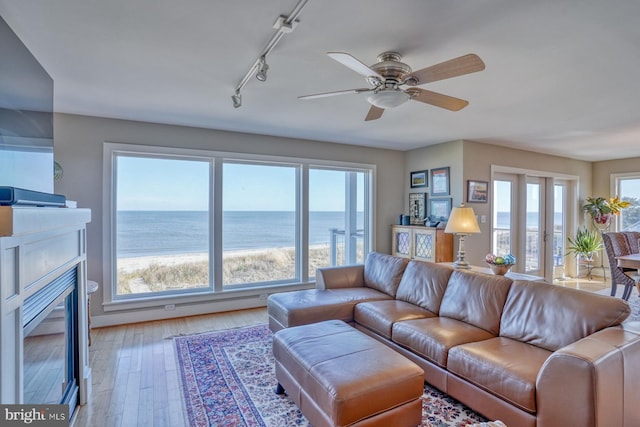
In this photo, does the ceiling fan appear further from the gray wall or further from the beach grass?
the beach grass

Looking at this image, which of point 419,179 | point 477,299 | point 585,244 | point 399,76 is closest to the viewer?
point 399,76

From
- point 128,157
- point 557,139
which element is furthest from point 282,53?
point 557,139

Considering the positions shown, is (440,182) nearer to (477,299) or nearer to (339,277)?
(339,277)

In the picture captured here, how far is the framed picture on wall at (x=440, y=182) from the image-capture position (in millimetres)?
5000

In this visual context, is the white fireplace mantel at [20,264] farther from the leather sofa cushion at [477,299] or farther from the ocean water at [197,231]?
the leather sofa cushion at [477,299]

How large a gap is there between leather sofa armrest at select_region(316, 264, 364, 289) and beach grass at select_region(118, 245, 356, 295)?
3.83 ft

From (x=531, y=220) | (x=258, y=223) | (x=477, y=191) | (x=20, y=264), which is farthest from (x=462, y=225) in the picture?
(x=531, y=220)

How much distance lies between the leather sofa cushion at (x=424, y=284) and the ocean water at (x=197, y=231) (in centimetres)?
201

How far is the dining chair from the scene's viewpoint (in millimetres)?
4770

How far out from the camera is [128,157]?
3.90 metres

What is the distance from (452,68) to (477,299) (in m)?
1.78

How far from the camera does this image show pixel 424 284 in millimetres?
3123

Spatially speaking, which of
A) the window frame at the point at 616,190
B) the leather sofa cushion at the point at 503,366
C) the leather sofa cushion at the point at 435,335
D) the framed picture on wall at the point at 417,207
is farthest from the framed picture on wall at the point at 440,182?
the window frame at the point at 616,190

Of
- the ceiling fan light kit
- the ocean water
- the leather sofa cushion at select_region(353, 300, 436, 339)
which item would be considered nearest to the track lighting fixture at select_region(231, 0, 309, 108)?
the ceiling fan light kit
